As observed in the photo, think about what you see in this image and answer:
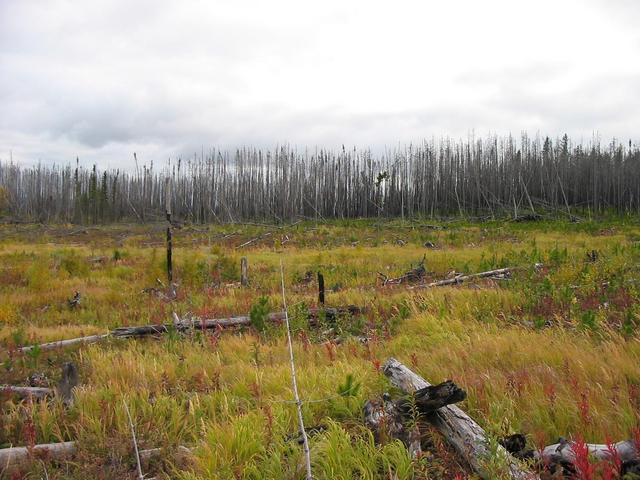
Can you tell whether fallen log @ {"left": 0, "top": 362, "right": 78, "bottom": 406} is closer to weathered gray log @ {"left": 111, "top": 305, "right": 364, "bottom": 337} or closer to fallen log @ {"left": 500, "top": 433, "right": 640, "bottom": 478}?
weathered gray log @ {"left": 111, "top": 305, "right": 364, "bottom": 337}

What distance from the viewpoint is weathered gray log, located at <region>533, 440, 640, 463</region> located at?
2248 millimetres

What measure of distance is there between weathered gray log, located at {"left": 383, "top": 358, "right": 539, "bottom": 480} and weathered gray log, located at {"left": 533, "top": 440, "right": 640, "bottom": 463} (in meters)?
0.17

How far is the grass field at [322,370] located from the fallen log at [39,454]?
62 mm

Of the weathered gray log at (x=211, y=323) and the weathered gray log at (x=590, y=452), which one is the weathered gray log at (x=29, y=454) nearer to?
the weathered gray log at (x=211, y=323)

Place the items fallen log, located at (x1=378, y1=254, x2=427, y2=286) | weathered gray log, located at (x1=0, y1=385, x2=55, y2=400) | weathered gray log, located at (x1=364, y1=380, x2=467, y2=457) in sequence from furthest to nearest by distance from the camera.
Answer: fallen log, located at (x1=378, y1=254, x2=427, y2=286), weathered gray log, located at (x1=0, y1=385, x2=55, y2=400), weathered gray log, located at (x1=364, y1=380, x2=467, y2=457)

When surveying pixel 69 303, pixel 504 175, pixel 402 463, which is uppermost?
pixel 504 175

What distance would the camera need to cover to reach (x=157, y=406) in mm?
3748

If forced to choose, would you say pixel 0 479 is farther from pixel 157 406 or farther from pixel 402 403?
pixel 402 403

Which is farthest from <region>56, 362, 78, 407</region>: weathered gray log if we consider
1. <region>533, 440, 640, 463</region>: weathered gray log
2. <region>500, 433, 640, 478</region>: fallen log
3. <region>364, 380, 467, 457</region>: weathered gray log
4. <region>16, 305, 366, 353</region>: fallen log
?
<region>533, 440, 640, 463</region>: weathered gray log

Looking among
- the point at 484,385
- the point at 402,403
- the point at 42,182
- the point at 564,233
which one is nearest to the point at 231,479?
the point at 402,403

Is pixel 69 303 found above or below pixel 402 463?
below

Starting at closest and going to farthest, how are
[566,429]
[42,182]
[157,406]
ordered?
[566,429]
[157,406]
[42,182]

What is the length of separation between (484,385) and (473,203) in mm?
39498

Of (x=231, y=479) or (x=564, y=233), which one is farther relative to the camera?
(x=564, y=233)
